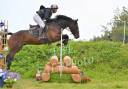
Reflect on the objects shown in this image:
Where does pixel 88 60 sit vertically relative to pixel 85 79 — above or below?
above

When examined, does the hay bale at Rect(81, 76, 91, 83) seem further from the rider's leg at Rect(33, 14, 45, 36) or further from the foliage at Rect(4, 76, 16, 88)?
the foliage at Rect(4, 76, 16, 88)

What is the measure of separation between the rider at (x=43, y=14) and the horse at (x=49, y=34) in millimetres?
363

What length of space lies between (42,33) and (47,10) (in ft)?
3.00

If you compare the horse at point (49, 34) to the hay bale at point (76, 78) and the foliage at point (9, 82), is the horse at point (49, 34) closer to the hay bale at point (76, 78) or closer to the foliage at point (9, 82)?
the hay bale at point (76, 78)

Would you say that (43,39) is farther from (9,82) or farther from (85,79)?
(85,79)

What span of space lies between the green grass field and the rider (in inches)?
97.0

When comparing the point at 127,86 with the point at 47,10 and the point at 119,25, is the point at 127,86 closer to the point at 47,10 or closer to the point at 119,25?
the point at 47,10

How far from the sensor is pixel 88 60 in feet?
66.7

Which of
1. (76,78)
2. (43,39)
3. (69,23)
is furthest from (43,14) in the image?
(76,78)

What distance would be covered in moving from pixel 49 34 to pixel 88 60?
4272 mm

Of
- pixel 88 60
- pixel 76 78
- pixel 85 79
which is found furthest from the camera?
pixel 88 60

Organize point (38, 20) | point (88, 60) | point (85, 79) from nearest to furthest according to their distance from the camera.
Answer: point (38, 20) → point (85, 79) → point (88, 60)

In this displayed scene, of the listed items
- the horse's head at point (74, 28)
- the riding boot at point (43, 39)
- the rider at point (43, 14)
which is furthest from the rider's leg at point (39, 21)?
the horse's head at point (74, 28)

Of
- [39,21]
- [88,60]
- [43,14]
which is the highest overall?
[43,14]
